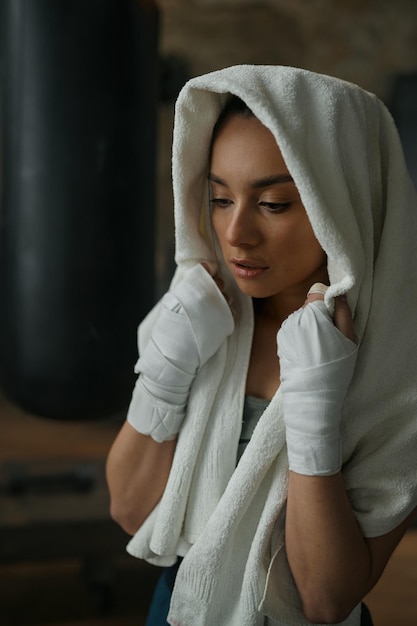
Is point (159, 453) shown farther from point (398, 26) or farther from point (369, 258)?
point (398, 26)

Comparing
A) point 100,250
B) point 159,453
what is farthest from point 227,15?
point 159,453

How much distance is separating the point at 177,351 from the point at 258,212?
18cm

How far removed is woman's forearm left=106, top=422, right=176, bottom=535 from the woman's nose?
0.85 ft

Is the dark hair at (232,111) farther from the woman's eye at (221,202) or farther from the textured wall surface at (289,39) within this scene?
the textured wall surface at (289,39)

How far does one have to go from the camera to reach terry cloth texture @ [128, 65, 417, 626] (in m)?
0.72

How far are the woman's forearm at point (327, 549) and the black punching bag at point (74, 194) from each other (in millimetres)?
708

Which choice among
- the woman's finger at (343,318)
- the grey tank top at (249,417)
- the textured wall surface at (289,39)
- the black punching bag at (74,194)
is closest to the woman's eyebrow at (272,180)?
the woman's finger at (343,318)

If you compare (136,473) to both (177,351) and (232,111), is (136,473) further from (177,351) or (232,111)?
(232,111)

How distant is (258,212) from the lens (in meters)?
0.75

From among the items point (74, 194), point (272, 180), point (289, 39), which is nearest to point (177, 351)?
point (272, 180)

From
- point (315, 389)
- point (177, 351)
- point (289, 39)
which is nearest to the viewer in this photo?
point (315, 389)

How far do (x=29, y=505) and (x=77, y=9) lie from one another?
121 cm

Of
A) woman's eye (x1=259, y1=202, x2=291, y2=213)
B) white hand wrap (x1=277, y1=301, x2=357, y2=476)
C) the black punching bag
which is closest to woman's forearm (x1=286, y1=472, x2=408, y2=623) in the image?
white hand wrap (x1=277, y1=301, x2=357, y2=476)

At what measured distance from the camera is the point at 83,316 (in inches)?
53.4
